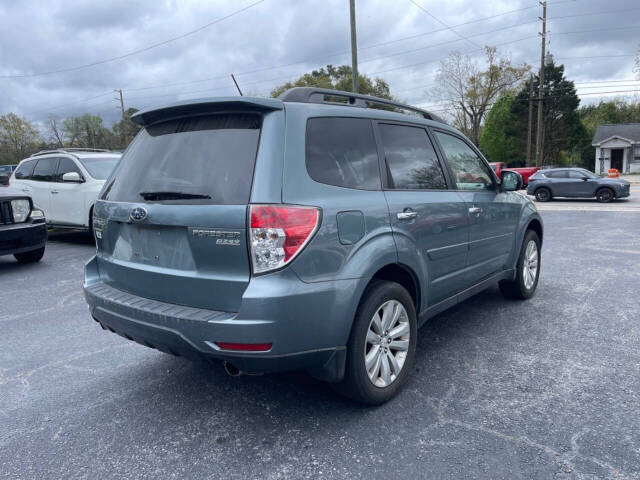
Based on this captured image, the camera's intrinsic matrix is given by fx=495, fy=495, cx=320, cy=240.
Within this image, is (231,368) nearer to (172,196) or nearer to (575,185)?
(172,196)

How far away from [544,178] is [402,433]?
20.8m

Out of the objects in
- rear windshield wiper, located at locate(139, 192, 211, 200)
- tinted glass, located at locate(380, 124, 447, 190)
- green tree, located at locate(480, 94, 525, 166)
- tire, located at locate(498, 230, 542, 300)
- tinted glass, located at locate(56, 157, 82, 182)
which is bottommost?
tire, located at locate(498, 230, 542, 300)

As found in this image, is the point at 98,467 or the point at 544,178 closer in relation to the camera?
the point at 98,467

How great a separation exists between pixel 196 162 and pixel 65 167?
820cm

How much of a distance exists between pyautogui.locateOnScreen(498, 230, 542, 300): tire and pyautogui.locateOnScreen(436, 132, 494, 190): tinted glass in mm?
998

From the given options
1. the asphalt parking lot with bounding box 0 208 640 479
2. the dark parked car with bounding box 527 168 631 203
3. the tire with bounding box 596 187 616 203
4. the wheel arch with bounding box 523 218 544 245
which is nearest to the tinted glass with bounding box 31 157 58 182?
the asphalt parking lot with bounding box 0 208 640 479

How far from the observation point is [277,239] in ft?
8.00

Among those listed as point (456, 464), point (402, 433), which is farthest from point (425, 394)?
point (456, 464)

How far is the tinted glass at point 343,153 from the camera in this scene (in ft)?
9.09

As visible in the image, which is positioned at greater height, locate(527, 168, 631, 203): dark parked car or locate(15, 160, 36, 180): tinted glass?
locate(15, 160, 36, 180): tinted glass

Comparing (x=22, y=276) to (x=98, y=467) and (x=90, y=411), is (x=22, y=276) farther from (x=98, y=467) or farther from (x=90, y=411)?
(x=98, y=467)

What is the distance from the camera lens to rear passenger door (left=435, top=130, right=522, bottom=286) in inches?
160

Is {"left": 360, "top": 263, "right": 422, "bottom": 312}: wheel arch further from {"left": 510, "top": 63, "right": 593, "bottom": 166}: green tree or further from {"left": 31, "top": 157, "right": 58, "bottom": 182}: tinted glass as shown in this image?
{"left": 510, "top": 63, "right": 593, "bottom": 166}: green tree

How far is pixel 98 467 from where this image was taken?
8.13 feet
